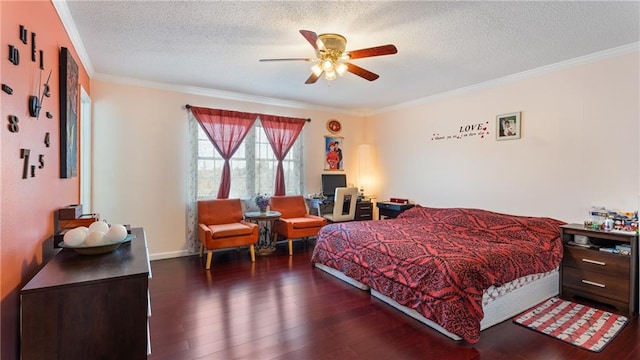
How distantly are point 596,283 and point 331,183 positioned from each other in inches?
152

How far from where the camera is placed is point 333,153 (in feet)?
19.5

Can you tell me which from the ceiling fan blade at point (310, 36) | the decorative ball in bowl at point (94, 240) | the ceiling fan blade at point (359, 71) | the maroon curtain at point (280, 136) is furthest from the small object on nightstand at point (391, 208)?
the decorative ball in bowl at point (94, 240)

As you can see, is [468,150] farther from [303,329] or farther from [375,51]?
[303,329]

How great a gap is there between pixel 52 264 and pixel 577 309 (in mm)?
4019

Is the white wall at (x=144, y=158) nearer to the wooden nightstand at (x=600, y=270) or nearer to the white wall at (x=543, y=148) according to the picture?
the white wall at (x=543, y=148)

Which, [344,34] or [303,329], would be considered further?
[344,34]

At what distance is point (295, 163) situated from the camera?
5.57 meters

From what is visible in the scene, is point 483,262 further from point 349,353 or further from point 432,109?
point 432,109

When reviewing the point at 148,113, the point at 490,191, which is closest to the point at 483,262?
the point at 490,191

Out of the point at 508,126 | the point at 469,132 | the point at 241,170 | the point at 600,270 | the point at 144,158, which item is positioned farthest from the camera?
the point at 241,170

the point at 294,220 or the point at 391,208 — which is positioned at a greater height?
the point at 391,208

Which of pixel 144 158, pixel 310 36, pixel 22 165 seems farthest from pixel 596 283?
pixel 144 158

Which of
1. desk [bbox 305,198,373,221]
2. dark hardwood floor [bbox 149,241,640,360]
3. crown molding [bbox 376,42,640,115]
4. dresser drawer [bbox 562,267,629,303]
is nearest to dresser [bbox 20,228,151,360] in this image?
dark hardwood floor [bbox 149,241,640,360]

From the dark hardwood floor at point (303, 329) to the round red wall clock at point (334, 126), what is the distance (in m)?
3.19
